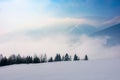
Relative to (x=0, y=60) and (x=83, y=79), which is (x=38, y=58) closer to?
(x=0, y=60)

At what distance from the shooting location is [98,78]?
8.41 metres

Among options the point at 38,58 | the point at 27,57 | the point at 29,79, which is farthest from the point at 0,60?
the point at 29,79

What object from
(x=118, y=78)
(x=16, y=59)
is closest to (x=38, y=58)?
(x=16, y=59)

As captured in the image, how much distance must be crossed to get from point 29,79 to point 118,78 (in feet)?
15.6

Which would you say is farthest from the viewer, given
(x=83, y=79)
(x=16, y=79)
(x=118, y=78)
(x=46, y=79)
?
(x=16, y=79)

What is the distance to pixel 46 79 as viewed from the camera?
928cm

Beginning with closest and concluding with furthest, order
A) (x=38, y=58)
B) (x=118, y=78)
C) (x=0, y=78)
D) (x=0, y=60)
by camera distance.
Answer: (x=118, y=78) → (x=0, y=78) → (x=38, y=58) → (x=0, y=60)

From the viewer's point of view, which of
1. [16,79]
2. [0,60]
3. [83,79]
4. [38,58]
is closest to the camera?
[83,79]

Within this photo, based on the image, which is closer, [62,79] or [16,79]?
[62,79]

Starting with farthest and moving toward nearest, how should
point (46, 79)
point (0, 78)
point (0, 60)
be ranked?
point (0, 60), point (0, 78), point (46, 79)

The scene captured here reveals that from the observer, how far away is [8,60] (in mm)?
29609

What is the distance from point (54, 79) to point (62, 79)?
0.44m

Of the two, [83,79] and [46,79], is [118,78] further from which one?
[46,79]

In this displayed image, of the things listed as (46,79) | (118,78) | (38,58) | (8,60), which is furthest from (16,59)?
(118,78)
